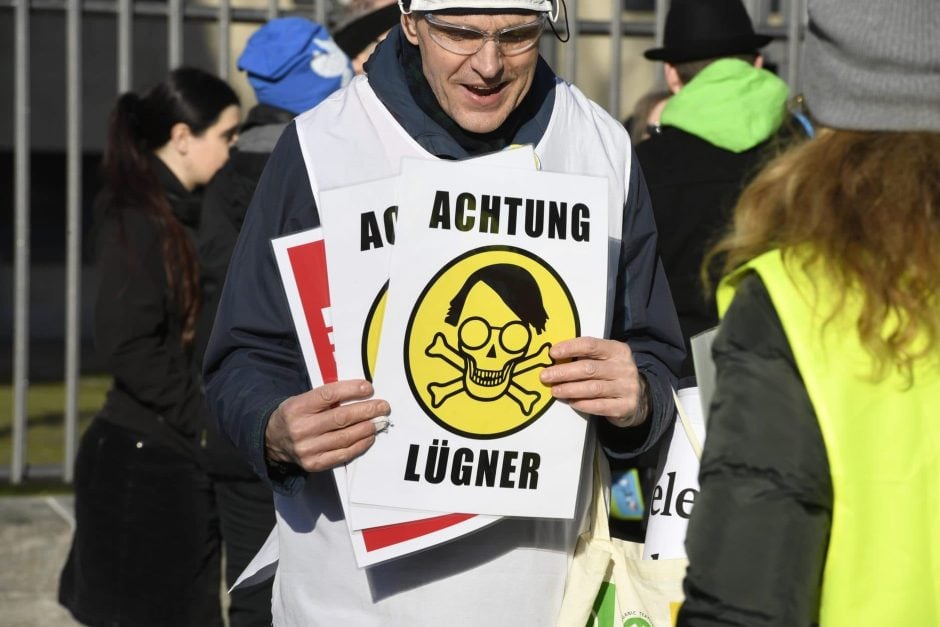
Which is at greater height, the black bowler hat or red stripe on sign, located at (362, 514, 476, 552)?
the black bowler hat

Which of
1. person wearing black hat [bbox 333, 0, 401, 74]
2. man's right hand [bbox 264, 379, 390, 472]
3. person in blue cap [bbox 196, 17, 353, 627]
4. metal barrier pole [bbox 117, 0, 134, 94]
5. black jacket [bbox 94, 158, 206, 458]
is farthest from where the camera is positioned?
metal barrier pole [bbox 117, 0, 134, 94]

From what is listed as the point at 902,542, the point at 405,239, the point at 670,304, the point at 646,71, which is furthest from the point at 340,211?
the point at 646,71

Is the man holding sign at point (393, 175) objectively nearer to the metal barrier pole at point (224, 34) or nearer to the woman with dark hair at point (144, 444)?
the woman with dark hair at point (144, 444)

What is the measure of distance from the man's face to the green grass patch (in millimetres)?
4985

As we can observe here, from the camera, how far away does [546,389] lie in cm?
200

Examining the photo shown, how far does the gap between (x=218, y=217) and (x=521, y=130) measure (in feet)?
4.84

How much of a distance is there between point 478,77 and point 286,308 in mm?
450

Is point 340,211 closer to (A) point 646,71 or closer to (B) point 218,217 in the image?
(B) point 218,217

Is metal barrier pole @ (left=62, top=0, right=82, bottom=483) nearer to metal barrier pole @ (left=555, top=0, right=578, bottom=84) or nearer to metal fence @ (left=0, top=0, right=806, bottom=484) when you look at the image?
metal fence @ (left=0, top=0, right=806, bottom=484)

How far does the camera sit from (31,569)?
15.9 feet

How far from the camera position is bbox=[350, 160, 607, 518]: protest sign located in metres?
1.97

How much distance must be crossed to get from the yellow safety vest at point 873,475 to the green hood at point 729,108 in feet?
7.67

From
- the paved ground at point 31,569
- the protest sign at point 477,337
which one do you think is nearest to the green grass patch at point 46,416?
the paved ground at point 31,569

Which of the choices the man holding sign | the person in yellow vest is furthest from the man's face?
the person in yellow vest
